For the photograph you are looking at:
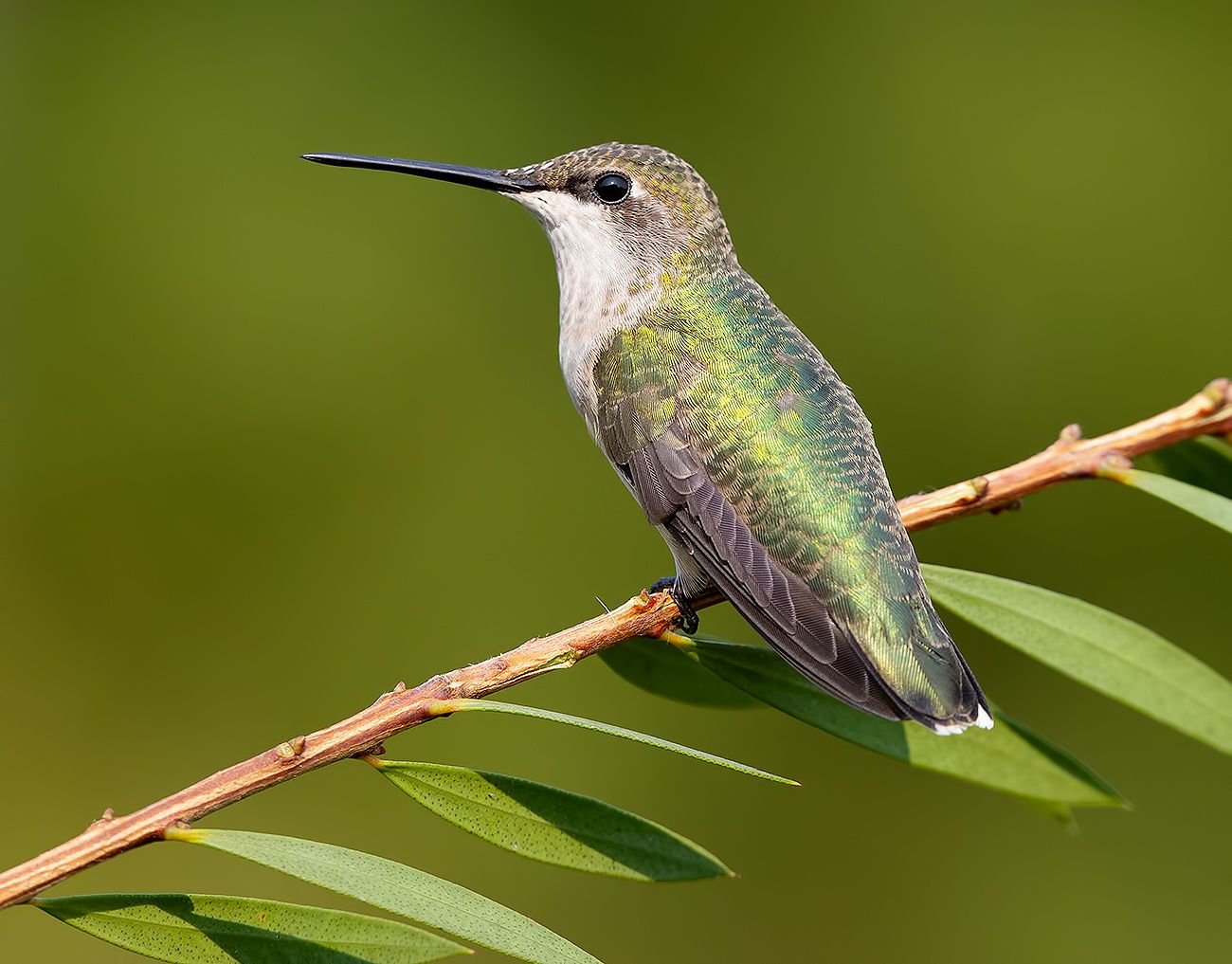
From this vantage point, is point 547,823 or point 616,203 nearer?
point 547,823

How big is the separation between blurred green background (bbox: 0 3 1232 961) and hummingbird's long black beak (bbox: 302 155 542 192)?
159 cm

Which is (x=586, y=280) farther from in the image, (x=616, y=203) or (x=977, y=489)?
(x=977, y=489)

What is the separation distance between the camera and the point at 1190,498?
1708 mm

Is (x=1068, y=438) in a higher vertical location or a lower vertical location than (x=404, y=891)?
higher

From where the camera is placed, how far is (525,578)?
461 cm

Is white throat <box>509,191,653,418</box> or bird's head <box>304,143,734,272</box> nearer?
white throat <box>509,191,653,418</box>

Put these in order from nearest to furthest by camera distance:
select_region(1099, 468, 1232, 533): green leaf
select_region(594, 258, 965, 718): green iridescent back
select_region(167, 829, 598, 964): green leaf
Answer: select_region(167, 829, 598, 964): green leaf
select_region(1099, 468, 1232, 533): green leaf
select_region(594, 258, 965, 718): green iridescent back

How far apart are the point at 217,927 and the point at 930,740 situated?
1054 mm

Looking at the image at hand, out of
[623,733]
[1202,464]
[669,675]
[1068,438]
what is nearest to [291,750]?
[623,733]

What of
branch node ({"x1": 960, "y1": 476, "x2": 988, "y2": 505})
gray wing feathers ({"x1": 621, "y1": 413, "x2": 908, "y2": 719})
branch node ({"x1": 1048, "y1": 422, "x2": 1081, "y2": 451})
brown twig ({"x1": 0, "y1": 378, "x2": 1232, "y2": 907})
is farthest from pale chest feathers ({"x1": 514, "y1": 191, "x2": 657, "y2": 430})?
branch node ({"x1": 1048, "y1": 422, "x2": 1081, "y2": 451})

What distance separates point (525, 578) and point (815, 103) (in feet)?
7.27

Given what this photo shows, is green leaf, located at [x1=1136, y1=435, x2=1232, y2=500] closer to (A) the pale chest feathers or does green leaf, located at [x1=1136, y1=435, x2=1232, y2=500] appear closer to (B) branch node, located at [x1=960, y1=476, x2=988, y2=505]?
(B) branch node, located at [x1=960, y1=476, x2=988, y2=505]

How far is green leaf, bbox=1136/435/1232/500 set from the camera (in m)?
2.09

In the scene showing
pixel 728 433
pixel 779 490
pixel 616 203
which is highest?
pixel 616 203
